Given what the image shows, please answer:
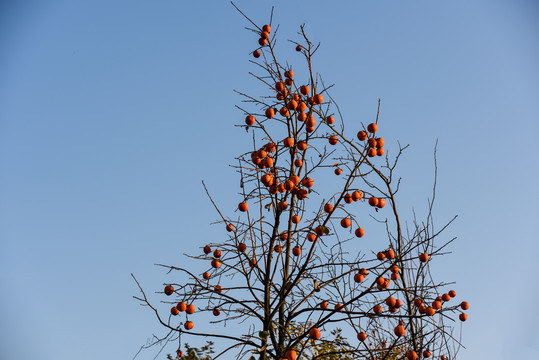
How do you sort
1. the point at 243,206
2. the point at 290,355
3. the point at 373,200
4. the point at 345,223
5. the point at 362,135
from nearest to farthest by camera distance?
the point at 290,355 → the point at 243,206 → the point at 345,223 → the point at 373,200 → the point at 362,135

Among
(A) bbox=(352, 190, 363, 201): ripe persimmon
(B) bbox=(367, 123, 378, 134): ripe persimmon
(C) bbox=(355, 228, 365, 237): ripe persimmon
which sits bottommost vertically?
(C) bbox=(355, 228, 365, 237): ripe persimmon

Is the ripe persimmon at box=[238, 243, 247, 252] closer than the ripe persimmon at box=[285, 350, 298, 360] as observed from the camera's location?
No

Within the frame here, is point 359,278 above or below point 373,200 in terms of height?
below

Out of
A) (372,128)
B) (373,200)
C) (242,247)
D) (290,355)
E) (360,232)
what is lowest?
(290,355)

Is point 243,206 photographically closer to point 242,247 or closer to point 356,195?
point 242,247

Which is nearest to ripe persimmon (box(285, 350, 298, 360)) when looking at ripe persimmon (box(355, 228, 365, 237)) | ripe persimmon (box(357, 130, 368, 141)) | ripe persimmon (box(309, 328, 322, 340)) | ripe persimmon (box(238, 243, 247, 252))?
ripe persimmon (box(309, 328, 322, 340))

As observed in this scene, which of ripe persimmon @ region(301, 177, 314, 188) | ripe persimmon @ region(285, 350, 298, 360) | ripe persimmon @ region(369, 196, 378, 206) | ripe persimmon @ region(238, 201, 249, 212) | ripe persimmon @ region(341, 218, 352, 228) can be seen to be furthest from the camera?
ripe persimmon @ region(369, 196, 378, 206)

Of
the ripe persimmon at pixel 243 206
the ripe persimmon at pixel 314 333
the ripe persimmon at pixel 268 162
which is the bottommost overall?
the ripe persimmon at pixel 314 333

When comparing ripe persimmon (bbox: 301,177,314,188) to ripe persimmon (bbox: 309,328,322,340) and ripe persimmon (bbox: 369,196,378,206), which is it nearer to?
ripe persimmon (bbox: 369,196,378,206)

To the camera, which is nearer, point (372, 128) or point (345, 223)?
point (345, 223)

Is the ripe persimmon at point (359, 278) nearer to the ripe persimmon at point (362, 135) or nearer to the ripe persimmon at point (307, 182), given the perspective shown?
the ripe persimmon at point (307, 182)

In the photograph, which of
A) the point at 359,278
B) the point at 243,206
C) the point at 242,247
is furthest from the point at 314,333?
the point at 243,206

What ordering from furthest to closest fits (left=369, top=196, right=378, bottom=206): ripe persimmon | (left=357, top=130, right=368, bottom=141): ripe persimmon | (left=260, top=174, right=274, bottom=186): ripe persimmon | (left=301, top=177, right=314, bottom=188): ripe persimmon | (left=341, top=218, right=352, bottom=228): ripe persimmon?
(left=357, top=130, right=368, bottom=141): ripe persimmon
(left=369, top=196, right=378, bottom=206): ripe persimmon
(left=341, top=218, right=352, bottom=228): ripe persimmon
(left=301, top=177, right=314, bottom=188): ripe persimmon
(left=260, top=174, right=274, bottom=186): ripe persimmon

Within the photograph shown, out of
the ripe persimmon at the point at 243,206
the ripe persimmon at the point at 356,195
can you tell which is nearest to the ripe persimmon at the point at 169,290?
the ripe persimmon at the point at 243,206
